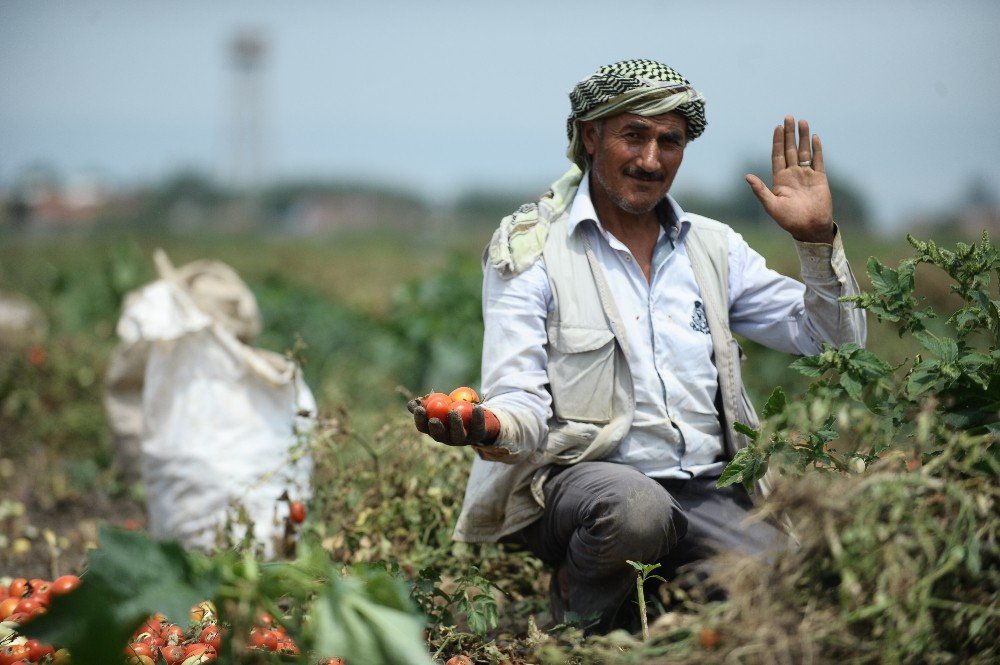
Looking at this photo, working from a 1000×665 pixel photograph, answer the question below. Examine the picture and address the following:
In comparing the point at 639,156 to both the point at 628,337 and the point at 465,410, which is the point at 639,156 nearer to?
the point at 628,337

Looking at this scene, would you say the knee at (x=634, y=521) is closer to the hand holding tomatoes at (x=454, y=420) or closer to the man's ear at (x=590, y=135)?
the hand holding tomatoes at (x=454, y=420)

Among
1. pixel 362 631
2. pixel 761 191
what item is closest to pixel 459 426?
pixel 362 631

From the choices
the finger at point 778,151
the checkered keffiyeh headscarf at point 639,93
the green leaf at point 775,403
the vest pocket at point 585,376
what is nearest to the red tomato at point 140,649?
the vest pocket at point 585,376

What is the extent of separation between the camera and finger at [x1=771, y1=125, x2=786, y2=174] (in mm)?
2895

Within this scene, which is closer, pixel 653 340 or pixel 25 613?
pixel 25 613

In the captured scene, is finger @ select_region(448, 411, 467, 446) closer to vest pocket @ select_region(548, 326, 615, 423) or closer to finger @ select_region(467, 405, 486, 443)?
finger @ select_region(467, 405, 486, 443)

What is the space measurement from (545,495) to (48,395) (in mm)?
4043

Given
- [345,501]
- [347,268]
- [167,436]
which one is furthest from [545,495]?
[347,268]

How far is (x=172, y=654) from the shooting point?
2432mm

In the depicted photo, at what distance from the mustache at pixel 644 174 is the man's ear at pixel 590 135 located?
148 millimetres

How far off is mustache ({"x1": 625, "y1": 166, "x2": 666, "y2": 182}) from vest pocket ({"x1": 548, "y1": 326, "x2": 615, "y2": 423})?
1.48 ft

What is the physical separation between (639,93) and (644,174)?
0.23 meters

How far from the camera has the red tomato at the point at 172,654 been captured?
7.97 ft

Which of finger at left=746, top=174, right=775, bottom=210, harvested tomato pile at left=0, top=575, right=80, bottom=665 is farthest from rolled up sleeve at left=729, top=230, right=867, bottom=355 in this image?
harvested tomato pile at left=0, top=575, right=80, bottom=665
